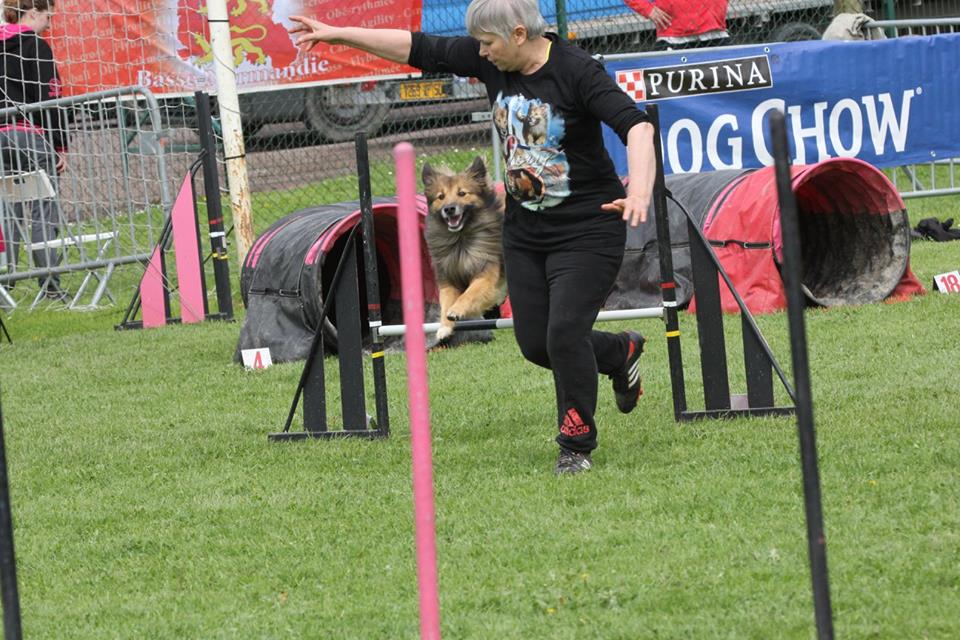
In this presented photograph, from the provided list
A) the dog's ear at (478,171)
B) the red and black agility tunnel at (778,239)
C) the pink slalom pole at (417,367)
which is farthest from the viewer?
the red and black agility tunnel at (778,239)

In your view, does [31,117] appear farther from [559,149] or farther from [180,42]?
[559,149]

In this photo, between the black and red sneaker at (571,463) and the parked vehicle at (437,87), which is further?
the parked vehicle at (437,87)

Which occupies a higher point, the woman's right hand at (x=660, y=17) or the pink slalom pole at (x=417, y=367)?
the woman's right hand at (x=660, y=17)

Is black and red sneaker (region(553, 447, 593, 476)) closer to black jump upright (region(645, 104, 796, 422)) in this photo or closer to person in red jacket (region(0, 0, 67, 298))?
black jump upright (region(645, 104, 796, 422))

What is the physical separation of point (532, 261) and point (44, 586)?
212cm

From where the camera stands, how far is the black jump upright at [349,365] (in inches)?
244

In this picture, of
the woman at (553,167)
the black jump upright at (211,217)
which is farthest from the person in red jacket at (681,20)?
the woman at (553,167)

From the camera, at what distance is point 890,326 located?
8156mm

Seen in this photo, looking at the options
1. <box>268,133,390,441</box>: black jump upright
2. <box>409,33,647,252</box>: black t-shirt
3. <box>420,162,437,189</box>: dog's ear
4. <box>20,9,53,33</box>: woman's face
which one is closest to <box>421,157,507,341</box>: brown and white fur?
<box>420,162,437,189</box>: dog's ear

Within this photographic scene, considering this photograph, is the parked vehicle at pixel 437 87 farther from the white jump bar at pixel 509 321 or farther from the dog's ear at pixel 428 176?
the white jump bar at pixel 509 321

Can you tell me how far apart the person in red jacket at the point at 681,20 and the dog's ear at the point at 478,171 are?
225 inches

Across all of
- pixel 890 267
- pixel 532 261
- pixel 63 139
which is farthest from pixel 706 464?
pixel 63 139

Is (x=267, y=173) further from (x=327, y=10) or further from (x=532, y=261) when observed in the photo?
(x=532, y=261)

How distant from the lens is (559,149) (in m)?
5.23
